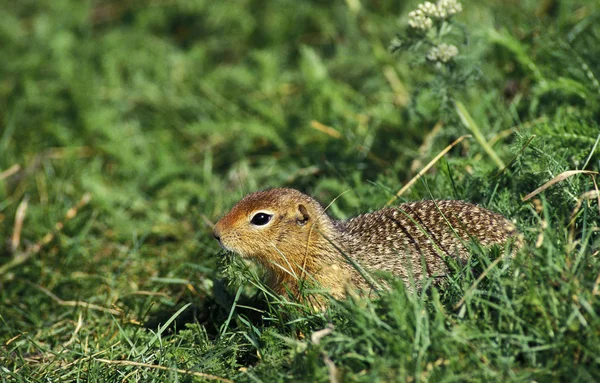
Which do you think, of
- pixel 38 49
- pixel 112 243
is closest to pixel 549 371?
pixel 112 243

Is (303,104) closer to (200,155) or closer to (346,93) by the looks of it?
(346,93)

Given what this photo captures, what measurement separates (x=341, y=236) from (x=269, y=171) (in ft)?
6.25

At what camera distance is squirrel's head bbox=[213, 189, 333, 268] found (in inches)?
161

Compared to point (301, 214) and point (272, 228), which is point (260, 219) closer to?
point (272, 228)

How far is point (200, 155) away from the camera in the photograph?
6586mm

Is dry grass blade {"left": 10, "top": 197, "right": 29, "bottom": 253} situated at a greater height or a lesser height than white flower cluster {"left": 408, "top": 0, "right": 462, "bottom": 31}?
lesser

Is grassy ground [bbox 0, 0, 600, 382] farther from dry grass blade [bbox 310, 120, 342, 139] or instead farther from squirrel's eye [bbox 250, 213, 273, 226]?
squirrel's eye [bbox 250, 213, 273, 226]

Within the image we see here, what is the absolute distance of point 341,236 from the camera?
412 cm

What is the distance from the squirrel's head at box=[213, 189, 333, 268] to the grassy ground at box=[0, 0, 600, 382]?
0.70 feet

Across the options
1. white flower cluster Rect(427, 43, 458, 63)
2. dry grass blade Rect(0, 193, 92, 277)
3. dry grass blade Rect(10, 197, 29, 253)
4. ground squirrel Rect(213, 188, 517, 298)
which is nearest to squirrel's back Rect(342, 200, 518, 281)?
ground squirrel Rect(213, 188, 517, 298)

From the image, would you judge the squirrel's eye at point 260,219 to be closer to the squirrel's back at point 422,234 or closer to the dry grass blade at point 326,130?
the squirrel's back at point 422,234

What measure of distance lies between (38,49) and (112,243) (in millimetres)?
3277

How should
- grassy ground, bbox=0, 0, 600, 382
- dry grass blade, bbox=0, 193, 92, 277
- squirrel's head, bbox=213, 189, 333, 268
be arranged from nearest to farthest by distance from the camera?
grassy ground, bbox=0, 0, 600, 382
squirrel's head, bbox=213, 189, 333, 268
dry grass blade, bbox=0, 193, 92, 277

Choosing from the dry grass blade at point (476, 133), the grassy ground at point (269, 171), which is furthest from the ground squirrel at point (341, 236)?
the dry grass blade at point (476, 133)
